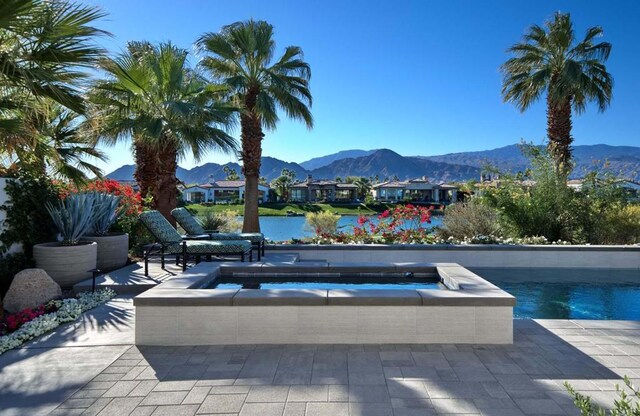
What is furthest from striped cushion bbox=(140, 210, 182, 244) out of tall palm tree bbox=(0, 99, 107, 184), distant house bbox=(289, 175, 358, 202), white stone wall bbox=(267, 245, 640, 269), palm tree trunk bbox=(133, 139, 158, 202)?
distant house bbox=(289, 175, 358, 202)

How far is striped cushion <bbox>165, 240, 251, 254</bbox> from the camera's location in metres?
6.88

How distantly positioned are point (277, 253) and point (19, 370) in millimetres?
5786

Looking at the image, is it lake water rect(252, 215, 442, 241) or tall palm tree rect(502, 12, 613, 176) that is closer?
lake water rect(252, 215, 442, 241)

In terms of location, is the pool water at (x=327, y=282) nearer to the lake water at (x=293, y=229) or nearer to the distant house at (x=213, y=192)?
the lake water at (x=293, y=229)

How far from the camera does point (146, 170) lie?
10422 mm

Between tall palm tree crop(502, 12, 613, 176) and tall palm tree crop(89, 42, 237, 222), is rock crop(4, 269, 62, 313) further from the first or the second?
tall palm tree crop(502, 12, 613, 176)

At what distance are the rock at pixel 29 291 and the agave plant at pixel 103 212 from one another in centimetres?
214

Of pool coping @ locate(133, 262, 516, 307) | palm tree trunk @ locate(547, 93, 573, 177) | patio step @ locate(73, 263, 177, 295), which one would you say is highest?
palm tree trunk @ locate(547, 93, 573, 177)

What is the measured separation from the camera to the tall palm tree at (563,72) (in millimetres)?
13883

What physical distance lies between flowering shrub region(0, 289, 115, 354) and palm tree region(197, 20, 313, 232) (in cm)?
642

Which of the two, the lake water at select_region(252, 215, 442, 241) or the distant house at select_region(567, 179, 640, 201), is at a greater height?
the distant house at select_region(567, 179, 640, 201)

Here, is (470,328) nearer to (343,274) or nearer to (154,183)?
(343,274)

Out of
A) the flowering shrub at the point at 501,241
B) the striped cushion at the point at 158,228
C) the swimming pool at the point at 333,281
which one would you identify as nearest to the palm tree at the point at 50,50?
the striped cushion at the point at 158,228

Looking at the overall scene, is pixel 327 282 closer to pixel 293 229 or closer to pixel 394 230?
pixel 394 230
